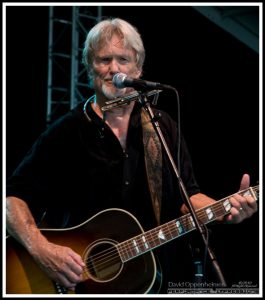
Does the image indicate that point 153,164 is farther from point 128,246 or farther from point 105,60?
point 105,60

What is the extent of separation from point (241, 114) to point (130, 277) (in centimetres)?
311

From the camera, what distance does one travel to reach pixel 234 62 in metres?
5.43

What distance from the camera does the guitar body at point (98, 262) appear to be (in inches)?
103

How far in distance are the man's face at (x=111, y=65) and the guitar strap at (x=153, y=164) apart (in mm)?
298

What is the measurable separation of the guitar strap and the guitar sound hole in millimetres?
320

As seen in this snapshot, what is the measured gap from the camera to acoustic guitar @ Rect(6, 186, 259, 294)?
8.62ft

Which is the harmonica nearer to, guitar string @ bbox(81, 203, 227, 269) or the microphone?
Answer: the microphone

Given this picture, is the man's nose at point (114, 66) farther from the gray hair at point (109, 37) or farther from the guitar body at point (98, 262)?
the guitar body at point (98, 262)

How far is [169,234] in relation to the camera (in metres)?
2.68

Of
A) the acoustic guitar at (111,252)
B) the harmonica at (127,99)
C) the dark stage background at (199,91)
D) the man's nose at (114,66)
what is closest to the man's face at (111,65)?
the man's nose at (114,66)

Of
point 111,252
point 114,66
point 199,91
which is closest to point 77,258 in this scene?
point 111,252

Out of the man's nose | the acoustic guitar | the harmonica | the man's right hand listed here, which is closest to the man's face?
the man's nose

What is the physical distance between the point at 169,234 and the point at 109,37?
125 centimetres

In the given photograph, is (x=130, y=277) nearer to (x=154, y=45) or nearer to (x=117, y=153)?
(x=117, y=153)
